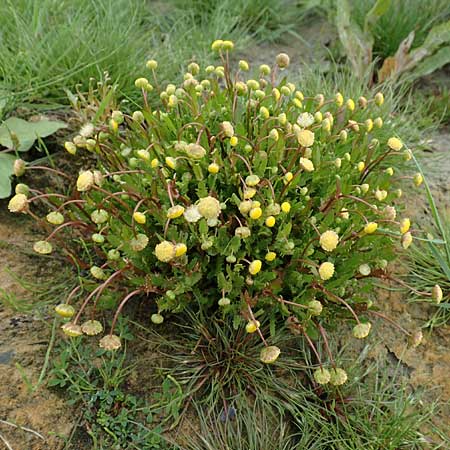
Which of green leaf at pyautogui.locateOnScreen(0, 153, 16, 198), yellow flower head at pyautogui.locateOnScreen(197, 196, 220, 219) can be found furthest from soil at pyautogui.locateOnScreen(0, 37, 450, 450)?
yellow flower head at pyautogui.locateOnScreen(197, 196, 220, 219)

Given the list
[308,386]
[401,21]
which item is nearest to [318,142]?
[308,386]

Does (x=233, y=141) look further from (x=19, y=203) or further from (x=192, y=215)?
(x=19, y=203)

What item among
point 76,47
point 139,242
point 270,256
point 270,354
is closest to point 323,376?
point 270,354

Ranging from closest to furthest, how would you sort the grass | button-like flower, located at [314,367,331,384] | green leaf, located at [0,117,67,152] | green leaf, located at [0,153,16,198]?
1. button-like flower, located at [314,367,331,384]
2. green leaf, located at [0,153,16,198]
3. green leaf, located at [0,117,67,152]
4. the grass

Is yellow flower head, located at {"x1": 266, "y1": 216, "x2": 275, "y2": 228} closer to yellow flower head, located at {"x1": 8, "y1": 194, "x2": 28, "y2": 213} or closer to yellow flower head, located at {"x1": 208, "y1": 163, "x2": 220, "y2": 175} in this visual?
yellow flower head, located at {"x1": 208, "y1": 163, "x2": 220, "y2": 175}

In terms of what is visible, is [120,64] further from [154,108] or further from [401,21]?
[401,21]

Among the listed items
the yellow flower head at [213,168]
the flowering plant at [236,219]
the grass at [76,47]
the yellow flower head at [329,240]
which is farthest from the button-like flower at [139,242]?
the grass at [76,47]
